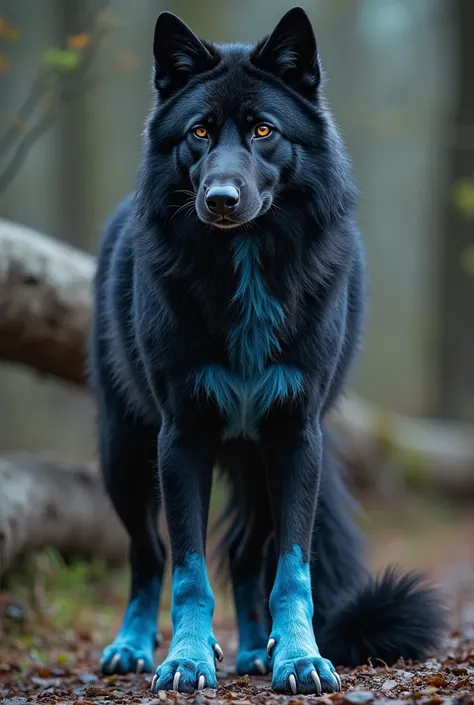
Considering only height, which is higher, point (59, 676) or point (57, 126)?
point (57, 126)

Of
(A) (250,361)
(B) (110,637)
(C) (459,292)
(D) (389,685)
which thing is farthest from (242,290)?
(C) (459,292)

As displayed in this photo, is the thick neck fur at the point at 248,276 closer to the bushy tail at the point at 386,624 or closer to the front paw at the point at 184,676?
the front paw at the point at 184,676

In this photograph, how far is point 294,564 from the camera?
11.4 ft

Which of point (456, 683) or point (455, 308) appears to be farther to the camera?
Result: point (455, 308)

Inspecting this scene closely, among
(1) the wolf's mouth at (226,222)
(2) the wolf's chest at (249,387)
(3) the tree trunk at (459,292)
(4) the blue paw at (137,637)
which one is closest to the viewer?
(1) the wolf's mouth at (226,222)

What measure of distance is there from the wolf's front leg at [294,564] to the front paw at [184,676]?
25 cm

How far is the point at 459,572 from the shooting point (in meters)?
7.20

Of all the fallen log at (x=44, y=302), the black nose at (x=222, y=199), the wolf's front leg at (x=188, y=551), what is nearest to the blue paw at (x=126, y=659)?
the wolf's front leg at (x=188, y=551)

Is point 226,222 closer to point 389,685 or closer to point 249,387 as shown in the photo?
point 249,387

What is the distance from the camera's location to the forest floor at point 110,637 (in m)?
3.09

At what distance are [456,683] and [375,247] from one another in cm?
1897

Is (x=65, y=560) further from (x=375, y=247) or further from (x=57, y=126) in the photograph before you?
(x=375, y=247)

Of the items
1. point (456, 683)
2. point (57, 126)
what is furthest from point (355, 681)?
point (57, 126)

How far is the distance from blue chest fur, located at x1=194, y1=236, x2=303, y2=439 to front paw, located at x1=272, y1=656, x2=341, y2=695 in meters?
0.96
